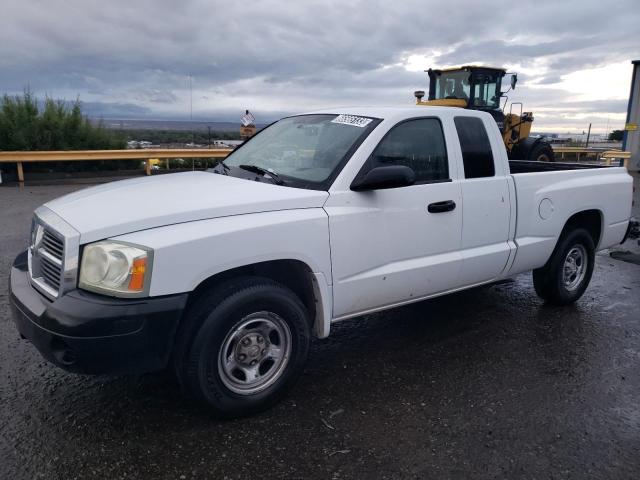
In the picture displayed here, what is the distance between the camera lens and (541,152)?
15750 millimetres

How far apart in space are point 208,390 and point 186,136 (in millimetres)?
14705

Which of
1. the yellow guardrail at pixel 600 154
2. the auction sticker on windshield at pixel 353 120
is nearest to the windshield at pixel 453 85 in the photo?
the yellow guardrail at pixel 600 154

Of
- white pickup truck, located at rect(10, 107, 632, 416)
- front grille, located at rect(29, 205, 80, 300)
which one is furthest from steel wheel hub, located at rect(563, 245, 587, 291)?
front grille, located at rect(29, 205, 80, 300)

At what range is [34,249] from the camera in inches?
127

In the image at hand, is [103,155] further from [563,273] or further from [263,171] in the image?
[563,273]

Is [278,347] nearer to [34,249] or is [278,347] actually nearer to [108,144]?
[34,249]

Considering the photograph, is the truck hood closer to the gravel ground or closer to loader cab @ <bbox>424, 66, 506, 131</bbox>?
the gravel ground

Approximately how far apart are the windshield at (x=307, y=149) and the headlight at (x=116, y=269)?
1221 millimetres

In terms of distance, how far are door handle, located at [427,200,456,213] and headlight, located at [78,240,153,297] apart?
2061mm

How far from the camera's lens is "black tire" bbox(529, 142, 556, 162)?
50.6 ft

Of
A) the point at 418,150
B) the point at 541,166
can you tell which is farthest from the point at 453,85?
the point at 418,150

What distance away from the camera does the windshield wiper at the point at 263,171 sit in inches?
142

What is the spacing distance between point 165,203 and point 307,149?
123cm

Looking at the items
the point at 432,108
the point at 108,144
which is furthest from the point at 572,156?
the point at 432,108
